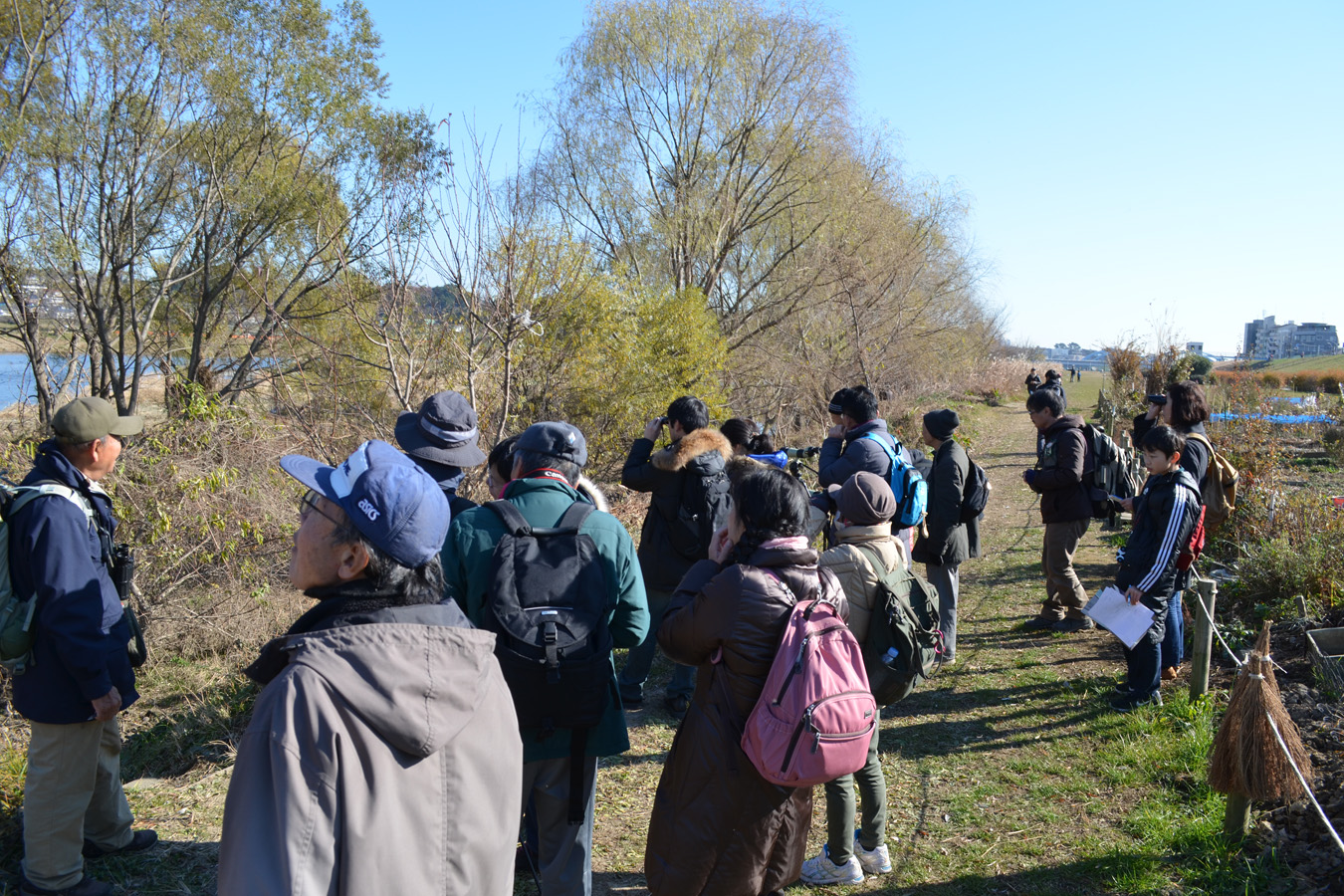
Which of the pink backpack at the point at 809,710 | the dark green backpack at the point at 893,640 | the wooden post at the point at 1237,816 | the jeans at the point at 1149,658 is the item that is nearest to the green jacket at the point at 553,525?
the pink backpack at the point at 809,710

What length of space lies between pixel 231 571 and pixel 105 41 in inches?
278

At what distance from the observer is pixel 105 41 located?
30.8 ft

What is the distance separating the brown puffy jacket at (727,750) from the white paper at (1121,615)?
2.94 m

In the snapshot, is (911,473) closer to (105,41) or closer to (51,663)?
(51,663)

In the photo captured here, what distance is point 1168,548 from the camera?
4.74 m

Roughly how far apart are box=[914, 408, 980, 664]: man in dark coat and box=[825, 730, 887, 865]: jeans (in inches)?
95.4

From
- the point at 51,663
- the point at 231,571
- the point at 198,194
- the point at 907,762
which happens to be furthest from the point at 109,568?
the point at 198,194

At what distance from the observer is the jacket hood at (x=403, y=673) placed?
4.60 feet

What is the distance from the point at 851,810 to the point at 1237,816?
1765 mm

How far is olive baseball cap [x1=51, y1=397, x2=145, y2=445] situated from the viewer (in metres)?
3.09

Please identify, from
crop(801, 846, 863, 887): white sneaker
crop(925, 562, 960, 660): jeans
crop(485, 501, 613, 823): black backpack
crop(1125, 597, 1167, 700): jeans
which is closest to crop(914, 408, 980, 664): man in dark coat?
crop(925, 562, 960, 660): jeans

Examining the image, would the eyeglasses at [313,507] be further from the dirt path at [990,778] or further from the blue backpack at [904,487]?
the blue backpack at [904,487]

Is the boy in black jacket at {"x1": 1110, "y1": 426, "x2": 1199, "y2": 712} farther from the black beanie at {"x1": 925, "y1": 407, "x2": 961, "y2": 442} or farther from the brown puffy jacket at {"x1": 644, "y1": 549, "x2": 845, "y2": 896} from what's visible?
the brown puffy jacket at {"x1": 644, "y1": 549, "x2": 845, "y2": 896}

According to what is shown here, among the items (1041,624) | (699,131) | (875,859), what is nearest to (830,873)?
(875,859)
